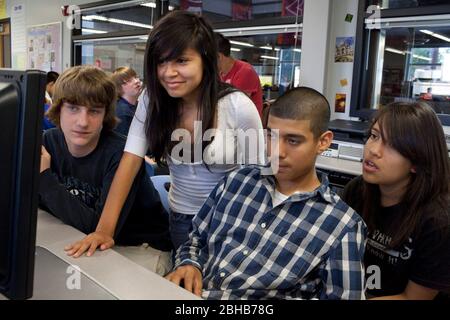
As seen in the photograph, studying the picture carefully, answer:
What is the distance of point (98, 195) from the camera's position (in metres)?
1.23

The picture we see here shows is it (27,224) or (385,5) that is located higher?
(385,5)

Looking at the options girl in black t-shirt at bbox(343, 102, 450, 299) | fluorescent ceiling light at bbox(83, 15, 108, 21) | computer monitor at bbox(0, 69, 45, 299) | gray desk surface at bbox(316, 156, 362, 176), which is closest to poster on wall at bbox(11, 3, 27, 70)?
fluorescent ceiling light at bbox(83, 15, 108, 21)

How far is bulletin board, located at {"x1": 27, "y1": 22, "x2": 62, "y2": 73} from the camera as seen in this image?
5395mm

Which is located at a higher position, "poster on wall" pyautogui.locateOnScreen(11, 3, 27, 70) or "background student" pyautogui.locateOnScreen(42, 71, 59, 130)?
Answer: "poster on wall" pyautogui.locateOnScreen(11, 3, 27, 70)

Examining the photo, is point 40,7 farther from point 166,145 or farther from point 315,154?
point 315,154

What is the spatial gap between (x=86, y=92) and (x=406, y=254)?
3.24 feet

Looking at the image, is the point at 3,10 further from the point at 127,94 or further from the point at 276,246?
the point at 276,246

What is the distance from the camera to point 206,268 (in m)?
1.07

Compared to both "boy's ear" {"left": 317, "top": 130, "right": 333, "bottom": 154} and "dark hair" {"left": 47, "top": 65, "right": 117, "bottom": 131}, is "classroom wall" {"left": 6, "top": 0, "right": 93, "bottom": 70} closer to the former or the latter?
"dark hair" {"left": 47, "top": 65, "right": 117, "bottom": 131}

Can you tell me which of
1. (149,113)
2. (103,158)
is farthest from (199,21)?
(103,158)

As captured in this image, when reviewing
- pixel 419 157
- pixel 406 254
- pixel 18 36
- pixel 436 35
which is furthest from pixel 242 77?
pixel 18 36

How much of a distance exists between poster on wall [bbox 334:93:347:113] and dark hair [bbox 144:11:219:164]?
202 cm
